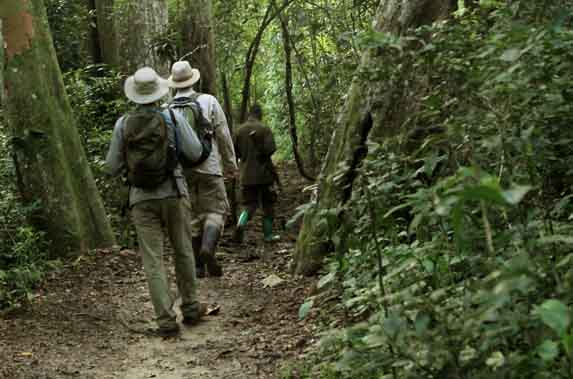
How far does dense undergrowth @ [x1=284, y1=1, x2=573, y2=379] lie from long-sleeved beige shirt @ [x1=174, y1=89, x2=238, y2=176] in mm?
4444

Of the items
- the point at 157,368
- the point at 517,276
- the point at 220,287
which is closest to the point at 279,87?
the point at 220,287

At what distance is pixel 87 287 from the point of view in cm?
956

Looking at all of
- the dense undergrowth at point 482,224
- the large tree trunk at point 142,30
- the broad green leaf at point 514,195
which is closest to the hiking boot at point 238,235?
the large tree trunk at point 142,30

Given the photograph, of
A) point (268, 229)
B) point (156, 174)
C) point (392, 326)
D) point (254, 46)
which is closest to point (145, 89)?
point (156, 174)

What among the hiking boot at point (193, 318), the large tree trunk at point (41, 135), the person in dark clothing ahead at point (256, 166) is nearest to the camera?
the hiking boot at point (193, 318)

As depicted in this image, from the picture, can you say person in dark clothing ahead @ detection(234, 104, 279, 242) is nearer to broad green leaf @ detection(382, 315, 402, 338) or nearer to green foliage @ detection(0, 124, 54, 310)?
green foliage @ detection(0, 124, 54, 310)

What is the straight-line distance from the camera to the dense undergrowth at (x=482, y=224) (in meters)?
3.37

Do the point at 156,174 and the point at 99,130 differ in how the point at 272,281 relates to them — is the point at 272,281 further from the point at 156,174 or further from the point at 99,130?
the point at 99,130

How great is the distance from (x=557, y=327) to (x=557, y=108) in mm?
1736

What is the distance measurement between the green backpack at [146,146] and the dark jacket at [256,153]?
20.3 ft

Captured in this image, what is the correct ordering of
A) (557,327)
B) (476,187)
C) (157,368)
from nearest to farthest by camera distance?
(476,187), (557,327), (157,368)

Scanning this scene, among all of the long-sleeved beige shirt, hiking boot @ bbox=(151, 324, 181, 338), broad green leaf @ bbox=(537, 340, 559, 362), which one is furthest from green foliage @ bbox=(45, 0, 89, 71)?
broad green leaf @ bbox=(537, 340, 559, 362)

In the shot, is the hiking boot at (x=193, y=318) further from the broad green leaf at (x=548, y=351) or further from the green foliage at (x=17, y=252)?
the broad green leaf at (x=548, y=351)

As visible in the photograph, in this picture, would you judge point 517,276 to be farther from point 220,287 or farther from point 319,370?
point 220,287
